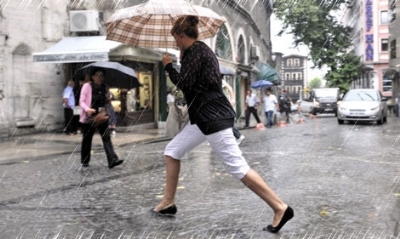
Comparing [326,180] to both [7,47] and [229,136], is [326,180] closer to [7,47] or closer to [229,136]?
[229,136]

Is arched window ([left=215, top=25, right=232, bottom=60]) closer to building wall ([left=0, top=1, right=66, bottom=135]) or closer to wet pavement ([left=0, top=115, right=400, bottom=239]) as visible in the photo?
building wall ([left=0, top=1, right=66, bottom=135])

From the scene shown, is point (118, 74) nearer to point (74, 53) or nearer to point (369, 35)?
point (74, 53)

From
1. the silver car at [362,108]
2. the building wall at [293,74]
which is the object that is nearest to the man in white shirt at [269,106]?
the silver car at [362,108]

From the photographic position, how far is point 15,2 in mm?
13938

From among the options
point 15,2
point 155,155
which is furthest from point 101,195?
point 15,2

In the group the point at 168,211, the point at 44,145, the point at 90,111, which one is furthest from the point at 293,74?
the point at 168,211

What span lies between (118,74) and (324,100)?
849 inches

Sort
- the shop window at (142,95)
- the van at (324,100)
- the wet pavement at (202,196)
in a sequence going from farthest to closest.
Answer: the van at (324,100) → the shop window at (142,95) → the wet pavement at (202,196)

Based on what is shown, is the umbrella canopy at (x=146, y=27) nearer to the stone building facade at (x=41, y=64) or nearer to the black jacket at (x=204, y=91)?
the black jacket at (x=204, y=91)

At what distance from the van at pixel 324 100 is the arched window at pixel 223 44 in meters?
6.61

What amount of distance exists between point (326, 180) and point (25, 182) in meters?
3.72

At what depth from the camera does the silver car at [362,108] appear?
1839 cm

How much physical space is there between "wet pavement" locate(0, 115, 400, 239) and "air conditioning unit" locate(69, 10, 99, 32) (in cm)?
698

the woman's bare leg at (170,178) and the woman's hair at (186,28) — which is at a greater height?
the woman's hair at (186,28)
